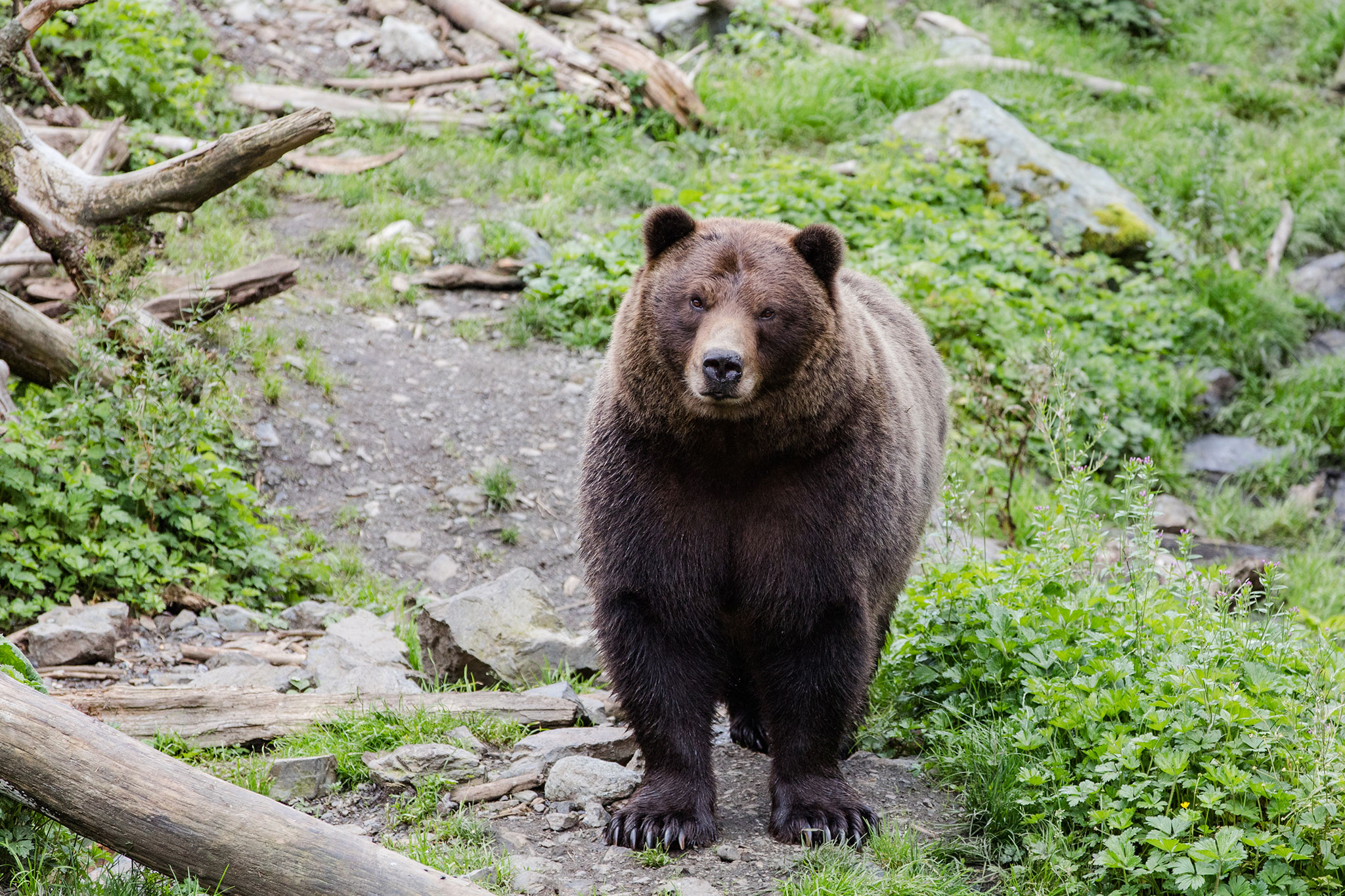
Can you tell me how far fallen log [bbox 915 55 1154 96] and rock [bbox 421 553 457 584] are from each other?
8361 millimetres

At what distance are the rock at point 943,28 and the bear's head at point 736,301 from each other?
33.7 ft

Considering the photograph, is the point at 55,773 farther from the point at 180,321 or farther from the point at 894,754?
the point at 180,321

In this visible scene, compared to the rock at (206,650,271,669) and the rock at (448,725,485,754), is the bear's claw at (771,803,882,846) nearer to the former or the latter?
the rock at (448,725,485,754)

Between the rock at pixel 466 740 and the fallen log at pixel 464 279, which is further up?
the rock at pixel 466 740

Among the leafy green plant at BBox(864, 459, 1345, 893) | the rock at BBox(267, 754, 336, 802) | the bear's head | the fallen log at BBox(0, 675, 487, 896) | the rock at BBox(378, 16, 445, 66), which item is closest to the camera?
the fallen log at BBox(0, 675, 487, 896)

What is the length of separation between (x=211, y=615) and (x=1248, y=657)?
13.6ft

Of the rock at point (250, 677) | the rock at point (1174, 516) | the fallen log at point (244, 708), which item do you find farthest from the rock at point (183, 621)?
the rock at point (1174, 516)

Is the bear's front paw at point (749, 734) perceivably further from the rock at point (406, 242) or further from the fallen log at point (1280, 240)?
the fallen log at point (1280, 240)

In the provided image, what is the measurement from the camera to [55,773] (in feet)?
9.30

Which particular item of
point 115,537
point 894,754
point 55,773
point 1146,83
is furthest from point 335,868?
point 1146,83

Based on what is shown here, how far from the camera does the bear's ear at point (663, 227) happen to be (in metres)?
3.84

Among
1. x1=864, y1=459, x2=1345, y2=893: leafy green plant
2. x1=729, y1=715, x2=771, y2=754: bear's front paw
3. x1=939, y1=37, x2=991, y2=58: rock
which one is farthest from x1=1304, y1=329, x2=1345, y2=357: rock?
x1=729, y1=715, x2=771, y2=754: bear's front paw

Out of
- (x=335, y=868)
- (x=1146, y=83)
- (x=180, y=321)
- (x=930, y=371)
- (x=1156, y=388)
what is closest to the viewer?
(x=335, y=868)

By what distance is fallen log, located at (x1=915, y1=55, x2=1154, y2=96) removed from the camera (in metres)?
12.5
